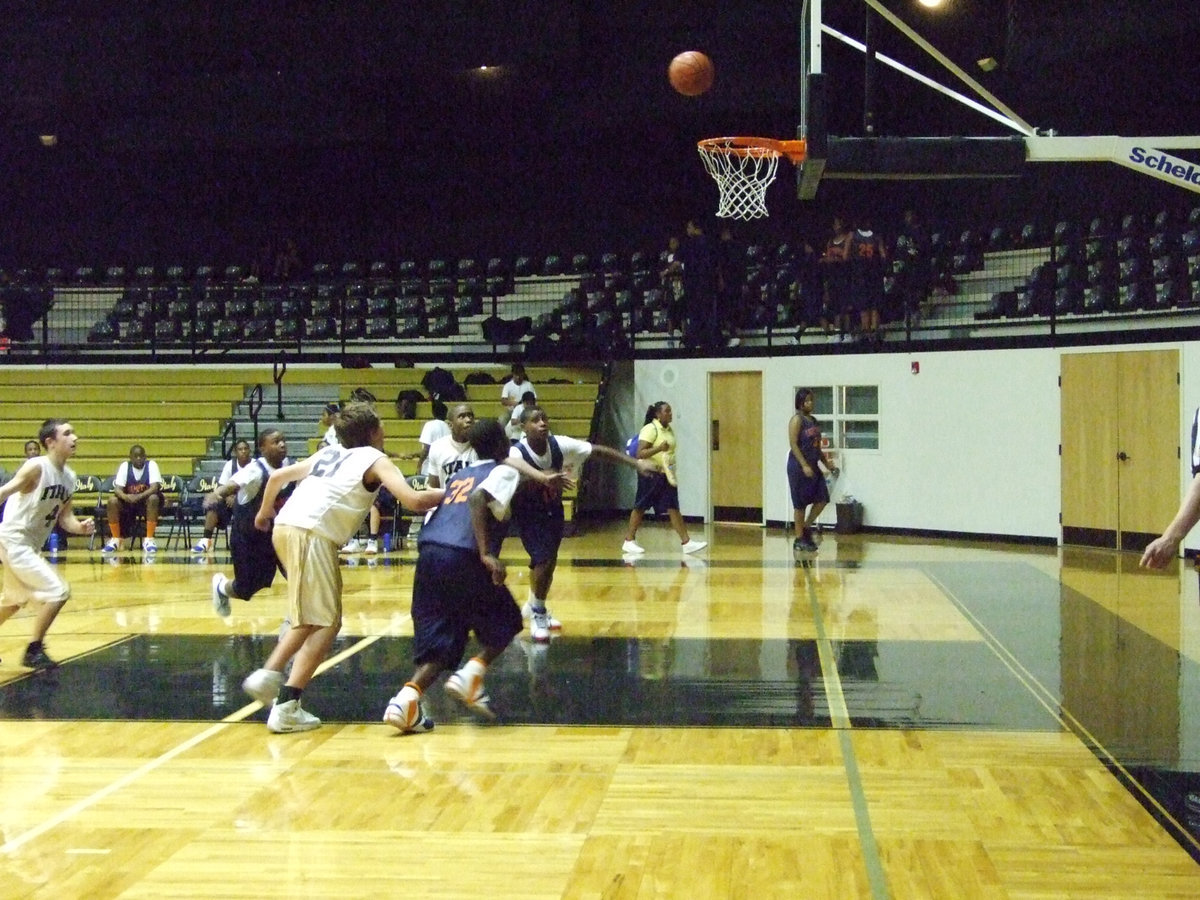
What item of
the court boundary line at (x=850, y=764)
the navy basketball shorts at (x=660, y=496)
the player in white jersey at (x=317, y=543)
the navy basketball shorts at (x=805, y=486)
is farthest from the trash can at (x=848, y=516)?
the player in white jersey at (x=317, y=543)

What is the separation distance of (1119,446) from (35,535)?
13.2 meters

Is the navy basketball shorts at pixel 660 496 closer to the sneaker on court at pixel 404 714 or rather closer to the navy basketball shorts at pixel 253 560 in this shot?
the navy basketball shorts at pixel 253 560

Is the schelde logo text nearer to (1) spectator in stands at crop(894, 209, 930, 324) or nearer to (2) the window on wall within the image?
(1) spectator in stands at crop(894, 209, 930, 324)

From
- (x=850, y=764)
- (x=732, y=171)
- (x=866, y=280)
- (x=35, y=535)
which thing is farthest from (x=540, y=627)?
(x=866, y=280)

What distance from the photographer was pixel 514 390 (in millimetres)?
21609

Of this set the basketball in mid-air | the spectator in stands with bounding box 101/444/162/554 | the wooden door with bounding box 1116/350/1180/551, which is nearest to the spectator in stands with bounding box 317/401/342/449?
the spectator in stands with bounding box 101/444/162/554

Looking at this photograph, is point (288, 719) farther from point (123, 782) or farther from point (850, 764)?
point (850, 764)

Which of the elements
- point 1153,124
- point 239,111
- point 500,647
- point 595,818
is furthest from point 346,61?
point 595,818

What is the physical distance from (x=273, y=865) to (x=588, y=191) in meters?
23.7

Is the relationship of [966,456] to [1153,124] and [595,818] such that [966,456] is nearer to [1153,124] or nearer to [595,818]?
[1153,124]

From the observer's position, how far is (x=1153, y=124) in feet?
70.0

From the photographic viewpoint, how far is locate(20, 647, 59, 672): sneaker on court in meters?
9.36

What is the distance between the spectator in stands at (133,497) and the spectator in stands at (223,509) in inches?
31.1

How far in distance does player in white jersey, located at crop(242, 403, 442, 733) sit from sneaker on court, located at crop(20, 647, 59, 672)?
8.31 ft
